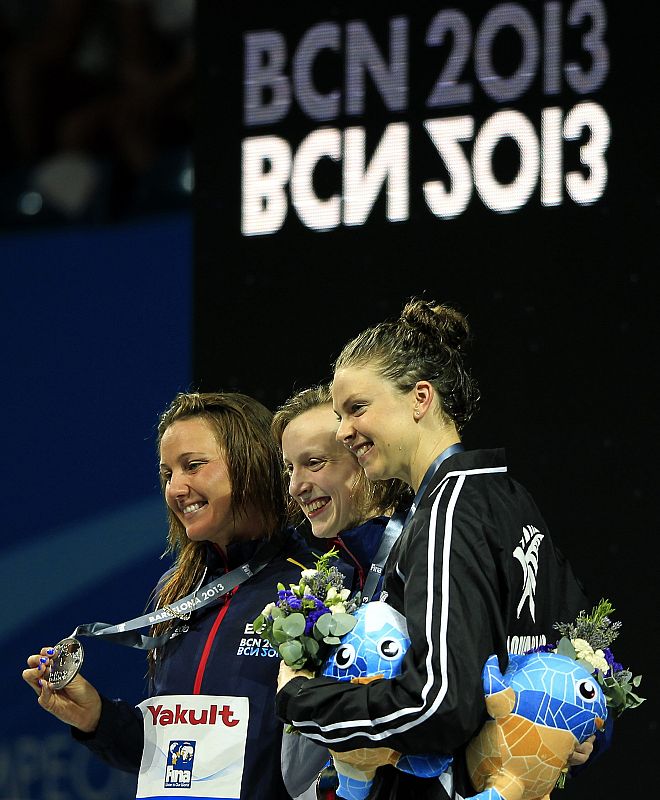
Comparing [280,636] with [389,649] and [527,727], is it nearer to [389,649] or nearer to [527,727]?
[389,649]

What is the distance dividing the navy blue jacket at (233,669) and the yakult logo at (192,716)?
0.12ft

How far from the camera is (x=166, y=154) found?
5547 millimetres

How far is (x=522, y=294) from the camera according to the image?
4105 millimetres

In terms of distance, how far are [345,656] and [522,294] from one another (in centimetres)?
201

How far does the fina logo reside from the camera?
2.86m

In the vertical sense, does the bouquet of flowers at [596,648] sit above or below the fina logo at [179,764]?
above

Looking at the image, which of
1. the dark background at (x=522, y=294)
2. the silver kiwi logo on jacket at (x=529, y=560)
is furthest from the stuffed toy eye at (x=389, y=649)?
the dark background at (x=522, y=294)

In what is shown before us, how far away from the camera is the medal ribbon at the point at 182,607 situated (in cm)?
299

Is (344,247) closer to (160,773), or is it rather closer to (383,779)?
(160,773)

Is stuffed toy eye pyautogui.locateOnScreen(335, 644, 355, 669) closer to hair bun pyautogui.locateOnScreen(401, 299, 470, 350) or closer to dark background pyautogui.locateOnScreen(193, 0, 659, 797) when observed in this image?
hair bun pyautogui.locateOnScreen(401, 299, 470, 350)

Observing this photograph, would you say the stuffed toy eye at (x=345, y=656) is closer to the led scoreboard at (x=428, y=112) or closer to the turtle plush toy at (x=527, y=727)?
the turtle plush toy at (x=527, y=727)

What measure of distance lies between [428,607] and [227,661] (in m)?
0.82

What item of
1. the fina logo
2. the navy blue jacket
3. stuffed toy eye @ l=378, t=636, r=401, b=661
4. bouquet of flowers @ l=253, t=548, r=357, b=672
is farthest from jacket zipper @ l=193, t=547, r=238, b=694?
stuffed toy eye @ l=378, t=636, r=401, b=661

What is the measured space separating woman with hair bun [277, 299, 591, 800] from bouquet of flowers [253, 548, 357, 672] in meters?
0.05
